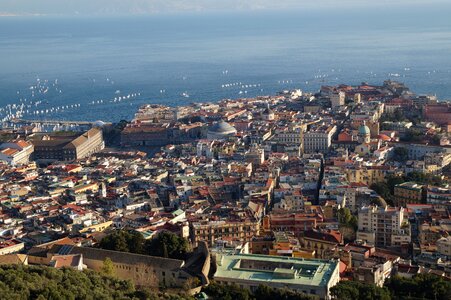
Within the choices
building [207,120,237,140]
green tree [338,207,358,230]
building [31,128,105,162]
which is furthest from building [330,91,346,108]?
green tree [338,207,358,230]

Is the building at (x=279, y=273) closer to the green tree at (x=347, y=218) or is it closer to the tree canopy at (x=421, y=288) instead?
the tree canopy at (x=421, y=288)

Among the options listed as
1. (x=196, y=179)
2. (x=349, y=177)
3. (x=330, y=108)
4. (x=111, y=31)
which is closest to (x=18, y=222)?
(x=196, y=179)

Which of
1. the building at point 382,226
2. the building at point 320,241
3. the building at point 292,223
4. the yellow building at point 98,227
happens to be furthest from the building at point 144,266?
the building at point 382,226

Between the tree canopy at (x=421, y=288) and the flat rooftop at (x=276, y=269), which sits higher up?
the flat rooftop at (x=276, y=269)

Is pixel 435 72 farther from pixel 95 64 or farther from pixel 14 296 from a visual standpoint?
pixel 14 296

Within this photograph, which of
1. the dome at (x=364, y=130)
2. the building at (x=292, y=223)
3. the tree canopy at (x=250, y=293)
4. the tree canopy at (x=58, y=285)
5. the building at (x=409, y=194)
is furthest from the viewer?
the dome at (x=364, y=130)

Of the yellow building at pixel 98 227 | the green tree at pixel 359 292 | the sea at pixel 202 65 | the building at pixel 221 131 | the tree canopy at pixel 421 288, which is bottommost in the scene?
the sea at pixel 202 65

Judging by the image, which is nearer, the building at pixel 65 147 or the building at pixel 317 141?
the building at pixel 317 141
